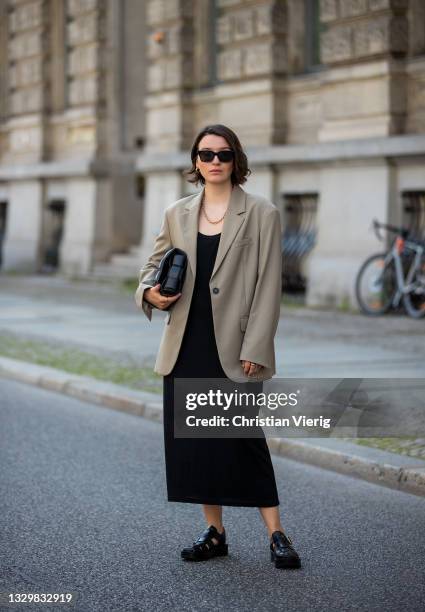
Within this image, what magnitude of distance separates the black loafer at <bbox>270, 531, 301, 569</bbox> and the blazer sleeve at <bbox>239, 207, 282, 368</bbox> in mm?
731

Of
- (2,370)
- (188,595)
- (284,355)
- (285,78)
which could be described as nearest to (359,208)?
(285,78)

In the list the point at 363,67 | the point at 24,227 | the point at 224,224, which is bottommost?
the point at 24,227

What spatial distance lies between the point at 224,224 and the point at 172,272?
31 cm

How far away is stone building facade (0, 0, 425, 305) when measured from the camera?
48.7 feet

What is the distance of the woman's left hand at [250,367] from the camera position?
500 cm

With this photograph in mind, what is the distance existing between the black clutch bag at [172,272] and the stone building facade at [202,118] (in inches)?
377

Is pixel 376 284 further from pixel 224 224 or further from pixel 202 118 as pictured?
pixel 224 224

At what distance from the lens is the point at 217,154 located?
201 inches

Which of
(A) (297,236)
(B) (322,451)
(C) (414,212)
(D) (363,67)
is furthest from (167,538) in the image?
(A) (297,236)

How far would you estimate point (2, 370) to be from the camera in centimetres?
1102

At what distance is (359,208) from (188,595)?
10.9m

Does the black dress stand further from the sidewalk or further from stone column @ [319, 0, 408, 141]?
stone column @ [319, 0, 408, 141]

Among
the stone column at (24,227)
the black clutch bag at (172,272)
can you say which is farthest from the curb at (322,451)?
the stone column at (24,227)

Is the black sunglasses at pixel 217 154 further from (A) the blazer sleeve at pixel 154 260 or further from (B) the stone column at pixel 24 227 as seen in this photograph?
(B) the stone column at pixel 24 227
